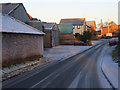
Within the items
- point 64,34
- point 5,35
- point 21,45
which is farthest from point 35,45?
point 64,34

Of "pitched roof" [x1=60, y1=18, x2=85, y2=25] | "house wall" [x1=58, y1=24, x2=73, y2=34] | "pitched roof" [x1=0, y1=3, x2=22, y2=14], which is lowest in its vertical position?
"house wall" [x1=58, y1=24, x2=73, y2=34]

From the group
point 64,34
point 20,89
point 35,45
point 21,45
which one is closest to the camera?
point 20,89

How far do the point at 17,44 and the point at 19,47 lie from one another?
43 centimetres

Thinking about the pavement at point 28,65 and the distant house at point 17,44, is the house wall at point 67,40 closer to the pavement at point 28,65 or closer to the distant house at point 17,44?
the pavement at point 28,65

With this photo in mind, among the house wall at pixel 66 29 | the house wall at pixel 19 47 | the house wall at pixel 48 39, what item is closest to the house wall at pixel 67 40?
the house wall at pixel 66 29

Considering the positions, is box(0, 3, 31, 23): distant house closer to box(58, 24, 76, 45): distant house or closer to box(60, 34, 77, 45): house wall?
box(60, 34, 77, 45): house wall

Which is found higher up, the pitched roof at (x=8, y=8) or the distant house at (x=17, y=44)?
the pitched roof at (x=8, y=8)

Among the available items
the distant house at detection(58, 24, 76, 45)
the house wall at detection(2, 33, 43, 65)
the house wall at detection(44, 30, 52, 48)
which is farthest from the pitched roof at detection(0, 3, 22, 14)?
the distant house at detection(58, 24, 76, 45)

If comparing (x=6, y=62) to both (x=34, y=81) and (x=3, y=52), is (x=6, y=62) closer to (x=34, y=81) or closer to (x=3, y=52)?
Result: (x=3, y=52)

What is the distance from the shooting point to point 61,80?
8.77 metres

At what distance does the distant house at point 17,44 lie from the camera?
12.5 m

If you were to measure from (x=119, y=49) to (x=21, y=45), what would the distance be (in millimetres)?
9514

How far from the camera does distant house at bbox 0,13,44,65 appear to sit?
40.9ft

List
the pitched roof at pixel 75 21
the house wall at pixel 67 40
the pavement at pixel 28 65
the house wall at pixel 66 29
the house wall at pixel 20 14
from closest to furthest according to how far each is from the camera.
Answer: the pavement at pixel 28 65 < the house wall at pixel 20 14 < the house wall at pixel 67 40 < the house wall at pixel 66 29 < the pitched roof at pixel 75 21
